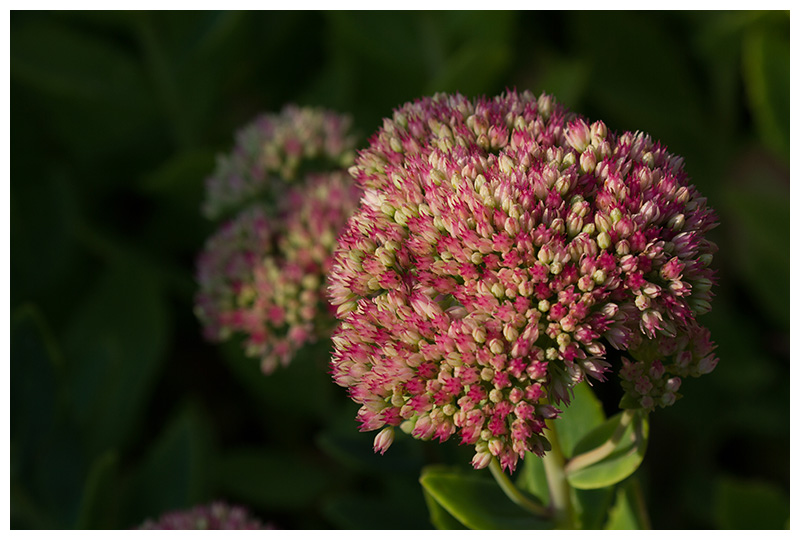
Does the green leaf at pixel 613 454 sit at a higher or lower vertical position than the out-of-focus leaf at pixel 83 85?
lower

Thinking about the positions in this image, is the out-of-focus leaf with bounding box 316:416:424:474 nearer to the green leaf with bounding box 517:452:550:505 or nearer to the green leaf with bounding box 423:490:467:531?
the green leaf with bounding box 423:490:467:531

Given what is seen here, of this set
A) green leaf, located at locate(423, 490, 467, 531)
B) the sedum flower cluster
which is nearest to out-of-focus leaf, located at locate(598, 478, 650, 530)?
green leaf, located at locate(423, 490, 467, 531)

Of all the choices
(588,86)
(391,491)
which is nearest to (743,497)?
(391,491)

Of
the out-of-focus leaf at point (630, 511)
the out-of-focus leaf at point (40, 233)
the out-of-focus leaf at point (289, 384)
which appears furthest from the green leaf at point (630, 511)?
the out-of-focus leaf at point (40, 233)

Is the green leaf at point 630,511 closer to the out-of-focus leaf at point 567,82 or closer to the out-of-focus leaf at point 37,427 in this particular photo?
the out-of-focus leaf at point 567,82

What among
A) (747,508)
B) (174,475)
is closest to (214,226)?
(174,475)

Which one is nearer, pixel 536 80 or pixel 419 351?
pixel 419 351
